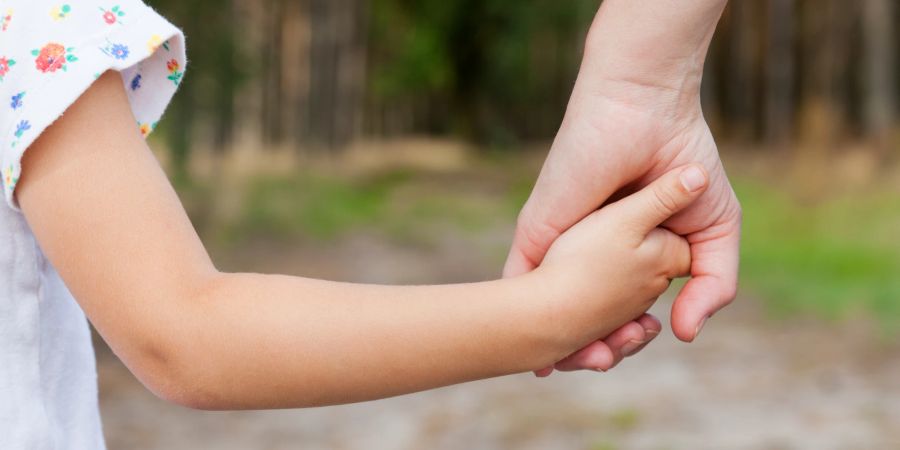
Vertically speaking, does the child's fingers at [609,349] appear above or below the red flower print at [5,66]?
below

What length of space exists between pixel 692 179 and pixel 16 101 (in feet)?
2.45

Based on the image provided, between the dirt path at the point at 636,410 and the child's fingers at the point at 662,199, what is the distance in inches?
107

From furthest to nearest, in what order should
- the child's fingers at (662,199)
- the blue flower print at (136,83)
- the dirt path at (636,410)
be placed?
1. the dirt path at (636,410)
2. the child's fingers at (662,199)
3. the blue flower print at (136,83)

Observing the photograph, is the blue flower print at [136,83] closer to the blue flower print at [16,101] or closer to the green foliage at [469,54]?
the blue flower print at [16,101]

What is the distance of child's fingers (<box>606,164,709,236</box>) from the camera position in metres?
1.25

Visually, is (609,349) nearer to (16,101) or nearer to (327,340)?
(327,340)

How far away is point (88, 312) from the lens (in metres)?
1.00

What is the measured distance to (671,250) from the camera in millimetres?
1303

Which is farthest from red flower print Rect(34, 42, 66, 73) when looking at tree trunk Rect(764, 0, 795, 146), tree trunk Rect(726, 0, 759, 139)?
tree trunk Rect(726, 0, 759, 139)

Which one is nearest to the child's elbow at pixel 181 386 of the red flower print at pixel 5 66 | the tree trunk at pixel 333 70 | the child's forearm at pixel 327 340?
the child's forearm at pixel 327 340

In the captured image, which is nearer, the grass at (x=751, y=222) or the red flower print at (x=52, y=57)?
the red flower print at (x=52, y=57)

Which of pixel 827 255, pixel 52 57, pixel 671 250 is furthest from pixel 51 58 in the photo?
pixel 827 255

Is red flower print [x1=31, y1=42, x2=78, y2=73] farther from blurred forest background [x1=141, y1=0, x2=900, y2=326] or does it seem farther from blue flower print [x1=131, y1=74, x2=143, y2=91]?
blurred forest background [x1=141, y1=0, x2=900, y2=326]

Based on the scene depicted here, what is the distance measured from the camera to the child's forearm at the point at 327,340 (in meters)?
1.01
